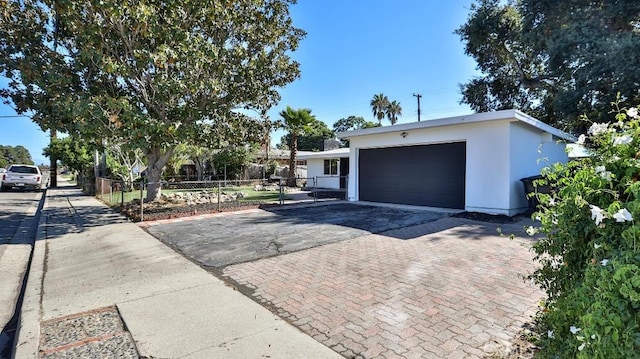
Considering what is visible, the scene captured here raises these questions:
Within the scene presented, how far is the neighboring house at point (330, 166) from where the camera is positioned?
22717mm

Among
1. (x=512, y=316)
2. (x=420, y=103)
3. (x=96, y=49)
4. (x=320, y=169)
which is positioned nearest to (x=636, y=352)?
(x=512, y=316)

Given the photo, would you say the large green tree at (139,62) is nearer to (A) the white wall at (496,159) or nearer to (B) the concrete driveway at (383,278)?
(B) the concrete driveway at (383,278)

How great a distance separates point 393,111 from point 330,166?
23663 mm

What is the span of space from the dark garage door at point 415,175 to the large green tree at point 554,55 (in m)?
6.55

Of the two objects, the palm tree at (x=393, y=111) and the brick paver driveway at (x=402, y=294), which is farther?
the palm tree at (x=393, y=111)

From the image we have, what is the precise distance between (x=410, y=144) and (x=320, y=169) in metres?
Answer: 13.0

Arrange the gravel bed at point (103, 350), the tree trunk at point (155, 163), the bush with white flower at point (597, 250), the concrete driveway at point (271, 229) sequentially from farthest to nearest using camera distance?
1. the tree trunk at point (155, 163)
2. the concrete driveway at point (271, 229)
3. the gravel bed at point (103, 350)
4. the bush with white flower at point (597, 250)

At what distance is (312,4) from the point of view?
12.4m

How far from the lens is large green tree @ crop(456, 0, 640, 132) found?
12344 mm

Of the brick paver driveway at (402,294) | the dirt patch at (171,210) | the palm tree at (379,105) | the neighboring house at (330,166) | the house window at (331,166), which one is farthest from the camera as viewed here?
the palm tree at (379,105)

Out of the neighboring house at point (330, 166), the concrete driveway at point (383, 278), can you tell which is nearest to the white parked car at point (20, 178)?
the neighboring house at point (330, 166)

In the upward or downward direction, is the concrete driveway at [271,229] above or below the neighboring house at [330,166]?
below

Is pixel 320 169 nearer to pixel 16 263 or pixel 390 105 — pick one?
pixel 16 263

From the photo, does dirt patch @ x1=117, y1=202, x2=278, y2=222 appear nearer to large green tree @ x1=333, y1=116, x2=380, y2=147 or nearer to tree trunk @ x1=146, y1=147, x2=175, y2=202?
tree trunk @ x1=146, y1=147, x2=175, y2=202
